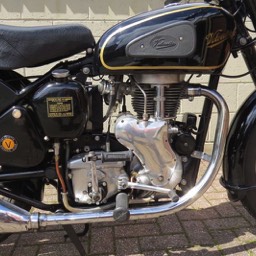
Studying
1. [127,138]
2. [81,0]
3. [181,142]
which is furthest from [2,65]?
[81,0]

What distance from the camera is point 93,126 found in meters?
2.13

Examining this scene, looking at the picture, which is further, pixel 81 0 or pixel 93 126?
pixel 81 0

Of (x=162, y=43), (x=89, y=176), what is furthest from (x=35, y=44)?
(x=89, y=176)

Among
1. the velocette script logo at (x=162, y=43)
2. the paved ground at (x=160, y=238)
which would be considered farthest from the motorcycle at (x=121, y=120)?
the paved ground at (x=160, y=238)

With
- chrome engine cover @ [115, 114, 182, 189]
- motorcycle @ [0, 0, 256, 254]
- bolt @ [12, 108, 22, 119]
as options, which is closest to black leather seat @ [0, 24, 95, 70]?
motorcycle @ [0, 0, 256, 254]

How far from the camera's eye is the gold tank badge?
6.38 feet

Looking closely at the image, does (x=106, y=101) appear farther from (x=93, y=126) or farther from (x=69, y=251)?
(x=69, y=251)

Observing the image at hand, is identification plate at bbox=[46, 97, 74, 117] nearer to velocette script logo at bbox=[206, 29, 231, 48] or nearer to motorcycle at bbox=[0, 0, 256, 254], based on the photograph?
motorcycle at bbox=[0, 0, 256, 254]

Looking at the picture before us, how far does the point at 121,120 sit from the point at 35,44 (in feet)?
1.92

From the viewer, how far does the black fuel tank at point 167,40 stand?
1812mm

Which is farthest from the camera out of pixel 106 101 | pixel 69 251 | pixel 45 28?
pixel 69 251

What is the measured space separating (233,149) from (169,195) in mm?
471

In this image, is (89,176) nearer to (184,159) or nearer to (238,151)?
(184,159)

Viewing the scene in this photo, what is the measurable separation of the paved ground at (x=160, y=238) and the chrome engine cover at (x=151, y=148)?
60cm
